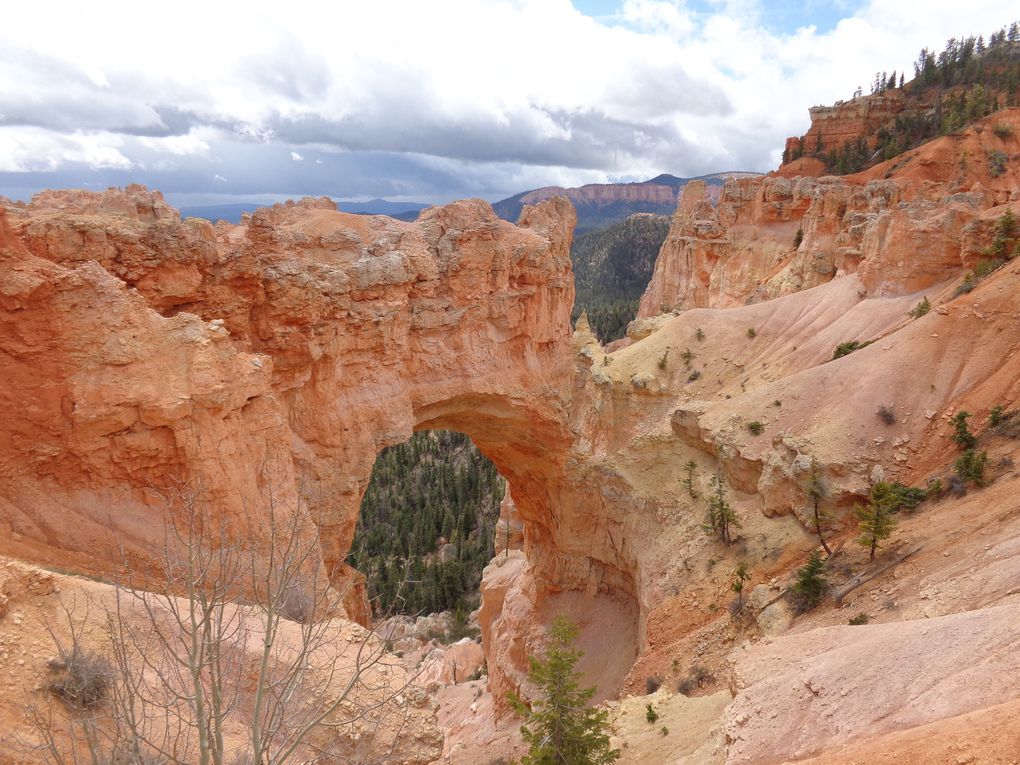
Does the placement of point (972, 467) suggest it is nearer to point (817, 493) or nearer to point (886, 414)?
point (817, 493)

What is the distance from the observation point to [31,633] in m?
8.77

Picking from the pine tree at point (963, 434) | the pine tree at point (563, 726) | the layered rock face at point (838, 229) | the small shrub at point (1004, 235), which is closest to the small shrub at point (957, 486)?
the pine tree at point (963, 434)

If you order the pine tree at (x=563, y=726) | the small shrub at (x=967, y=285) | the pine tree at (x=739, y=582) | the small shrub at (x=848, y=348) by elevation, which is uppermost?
the small shrub at (x=967, y=285)

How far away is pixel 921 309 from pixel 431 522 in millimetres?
41937

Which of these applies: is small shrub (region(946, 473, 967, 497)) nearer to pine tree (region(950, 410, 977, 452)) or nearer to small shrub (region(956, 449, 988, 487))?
small shrub (region(956, 449, 988, 487))

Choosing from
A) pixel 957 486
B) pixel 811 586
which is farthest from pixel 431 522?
pixel 957 486

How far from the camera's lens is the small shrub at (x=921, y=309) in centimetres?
2611

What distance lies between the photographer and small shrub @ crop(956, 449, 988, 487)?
17172 mm

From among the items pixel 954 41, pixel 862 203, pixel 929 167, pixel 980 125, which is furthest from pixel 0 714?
pixel 954 41

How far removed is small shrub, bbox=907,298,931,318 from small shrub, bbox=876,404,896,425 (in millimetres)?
6506

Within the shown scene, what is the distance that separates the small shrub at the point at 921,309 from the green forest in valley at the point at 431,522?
33469 mm

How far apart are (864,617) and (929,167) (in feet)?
205

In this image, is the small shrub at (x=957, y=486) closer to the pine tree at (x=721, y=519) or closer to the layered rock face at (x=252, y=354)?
the pine tree at (x=721, y=519)

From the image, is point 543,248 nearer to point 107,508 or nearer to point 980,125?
point 107,508
